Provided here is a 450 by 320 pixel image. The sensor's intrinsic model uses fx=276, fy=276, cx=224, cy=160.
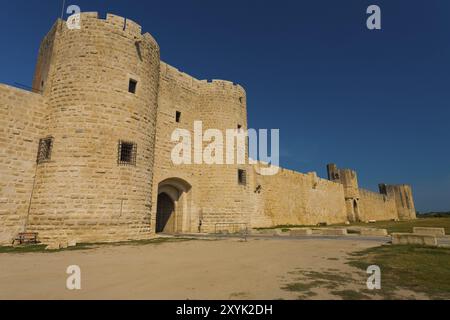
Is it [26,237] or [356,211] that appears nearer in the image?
[26,237]

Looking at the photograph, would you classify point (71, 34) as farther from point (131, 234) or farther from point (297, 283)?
point (297, 283)

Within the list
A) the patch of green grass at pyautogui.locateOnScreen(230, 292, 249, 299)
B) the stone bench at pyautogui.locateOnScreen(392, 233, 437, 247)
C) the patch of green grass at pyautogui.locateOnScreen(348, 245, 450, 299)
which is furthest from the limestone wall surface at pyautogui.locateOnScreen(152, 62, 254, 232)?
the patch of green grass at pyautogui.locateOnScreen(230, 292, 249, 299)

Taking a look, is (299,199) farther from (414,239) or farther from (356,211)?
(414,239)

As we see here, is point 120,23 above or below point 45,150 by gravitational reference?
above

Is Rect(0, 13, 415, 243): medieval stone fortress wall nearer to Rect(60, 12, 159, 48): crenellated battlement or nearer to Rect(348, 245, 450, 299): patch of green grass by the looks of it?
Rect(60, 12, 159, 48): crenellated battlement

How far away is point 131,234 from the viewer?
11.3 m

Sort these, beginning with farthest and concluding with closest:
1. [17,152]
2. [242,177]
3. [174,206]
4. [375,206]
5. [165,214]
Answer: [375,206] → [242,177] → [165,214] → [174,206] → [17,152]

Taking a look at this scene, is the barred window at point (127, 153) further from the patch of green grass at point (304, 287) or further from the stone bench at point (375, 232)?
the stone bench at point (375, 232)

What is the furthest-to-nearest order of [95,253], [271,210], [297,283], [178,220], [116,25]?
[271,210]
[178,220]
[116,25]
[95,253]
[297,283]

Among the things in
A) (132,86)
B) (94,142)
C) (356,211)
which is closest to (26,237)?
(94,142)

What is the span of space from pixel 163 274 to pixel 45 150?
8930 millimetres

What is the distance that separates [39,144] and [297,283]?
11355 mm

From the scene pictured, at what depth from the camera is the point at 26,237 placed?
9875 mm

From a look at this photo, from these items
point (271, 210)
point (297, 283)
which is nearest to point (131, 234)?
point (297, 283)
